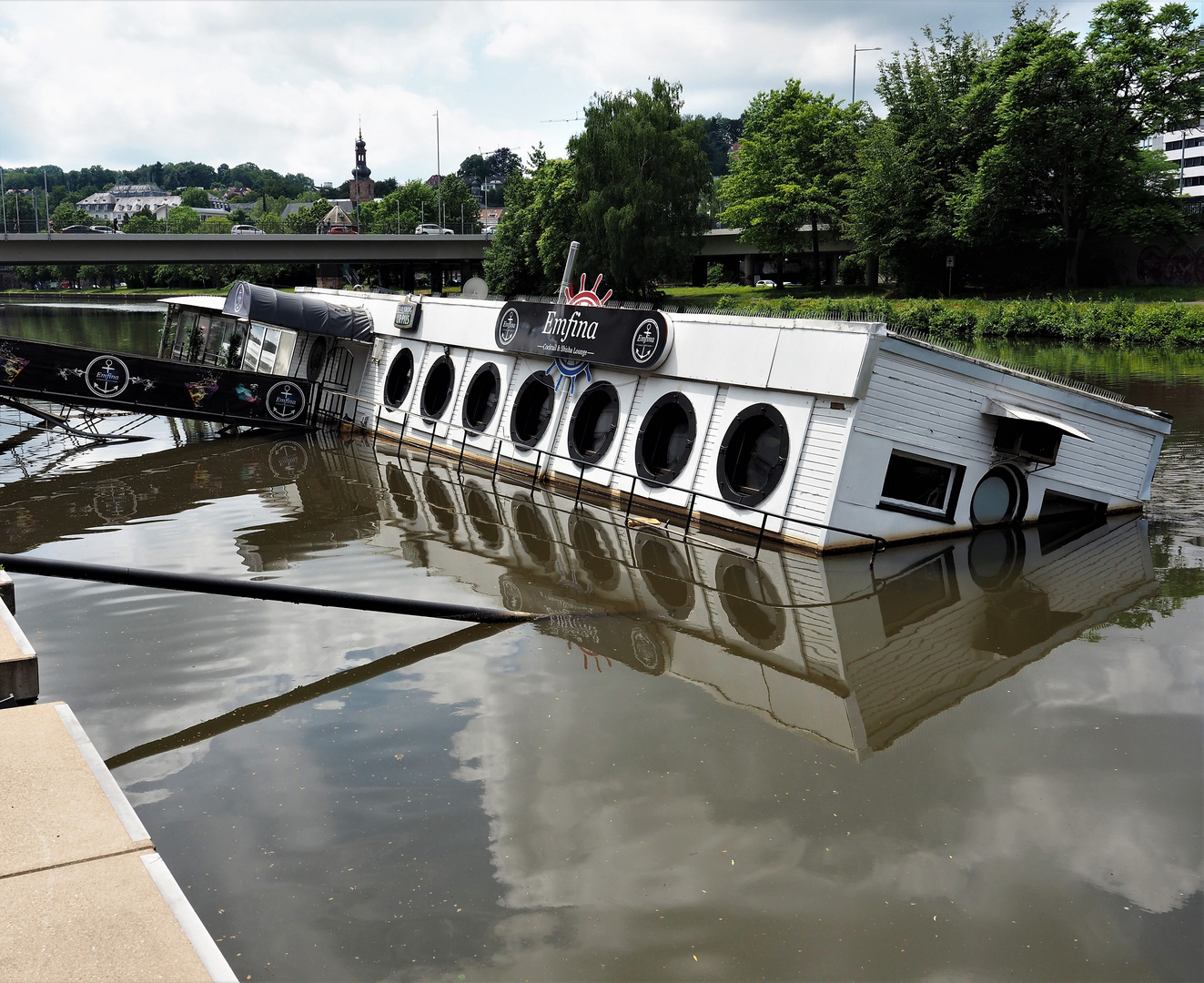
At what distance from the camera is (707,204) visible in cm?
7031

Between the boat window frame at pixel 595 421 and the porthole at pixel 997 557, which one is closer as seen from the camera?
the porthole at pixel 997 557

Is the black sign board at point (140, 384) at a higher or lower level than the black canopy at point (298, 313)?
lower

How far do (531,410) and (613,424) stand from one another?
3.09 metres

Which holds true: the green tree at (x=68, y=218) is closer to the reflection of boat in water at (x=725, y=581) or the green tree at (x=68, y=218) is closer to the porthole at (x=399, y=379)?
the porthole at (x=399, y=379)

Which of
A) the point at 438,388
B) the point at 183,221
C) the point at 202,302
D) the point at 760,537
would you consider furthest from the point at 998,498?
the point at 183,221

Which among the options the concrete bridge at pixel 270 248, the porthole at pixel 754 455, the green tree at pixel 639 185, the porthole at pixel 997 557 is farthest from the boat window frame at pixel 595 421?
the concrete bridge at pixel 270 248

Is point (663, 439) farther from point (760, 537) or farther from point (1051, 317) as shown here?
point (1051, 317)

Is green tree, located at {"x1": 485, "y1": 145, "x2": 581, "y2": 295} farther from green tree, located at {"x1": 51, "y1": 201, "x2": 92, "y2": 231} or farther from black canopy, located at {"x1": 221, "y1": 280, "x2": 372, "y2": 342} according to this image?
green tree, located at {"x1": 51, "y1": 201, "x2": 92, "y2": 231}

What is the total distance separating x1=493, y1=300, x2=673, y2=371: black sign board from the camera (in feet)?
57.0

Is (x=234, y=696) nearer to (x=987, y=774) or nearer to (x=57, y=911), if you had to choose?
(x=57, y=911)

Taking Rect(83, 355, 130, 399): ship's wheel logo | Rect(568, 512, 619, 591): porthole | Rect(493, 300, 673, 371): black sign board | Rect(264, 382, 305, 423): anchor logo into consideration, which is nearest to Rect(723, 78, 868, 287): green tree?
Rect(264, 382, 305, 423): anchor logo

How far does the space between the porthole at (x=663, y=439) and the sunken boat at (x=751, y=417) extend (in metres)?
0.04

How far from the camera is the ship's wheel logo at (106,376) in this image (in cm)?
2280

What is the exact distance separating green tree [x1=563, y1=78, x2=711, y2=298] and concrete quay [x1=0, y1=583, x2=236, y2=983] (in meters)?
56.7
